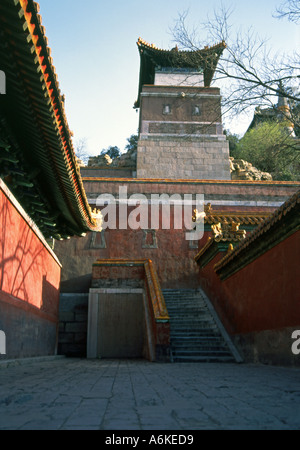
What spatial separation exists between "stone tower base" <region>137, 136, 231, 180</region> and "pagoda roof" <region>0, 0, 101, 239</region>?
12575 mm

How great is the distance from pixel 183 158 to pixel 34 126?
16.7m

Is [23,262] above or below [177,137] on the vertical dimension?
below

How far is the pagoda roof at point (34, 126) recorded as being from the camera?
3.64 meters

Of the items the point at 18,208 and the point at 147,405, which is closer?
the point at 147,405

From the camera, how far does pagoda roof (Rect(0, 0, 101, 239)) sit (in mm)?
3637

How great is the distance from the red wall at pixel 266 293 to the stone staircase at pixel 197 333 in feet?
1.24

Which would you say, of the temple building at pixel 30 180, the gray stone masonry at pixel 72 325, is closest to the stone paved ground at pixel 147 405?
the temple building at pixel 30 180

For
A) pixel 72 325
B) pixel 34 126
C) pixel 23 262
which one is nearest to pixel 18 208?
pixel 23 262

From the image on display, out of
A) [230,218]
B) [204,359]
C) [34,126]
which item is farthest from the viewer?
[230,218]

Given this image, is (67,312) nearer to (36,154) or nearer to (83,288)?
(83,288)

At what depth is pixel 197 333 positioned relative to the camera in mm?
9320

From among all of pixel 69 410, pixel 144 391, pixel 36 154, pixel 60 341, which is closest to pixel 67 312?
pixel 60 341

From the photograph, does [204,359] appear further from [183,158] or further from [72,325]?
[183,158]

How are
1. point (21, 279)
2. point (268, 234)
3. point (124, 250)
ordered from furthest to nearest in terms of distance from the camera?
point (124, 250) → point (21, 279) → point (268, 234)
